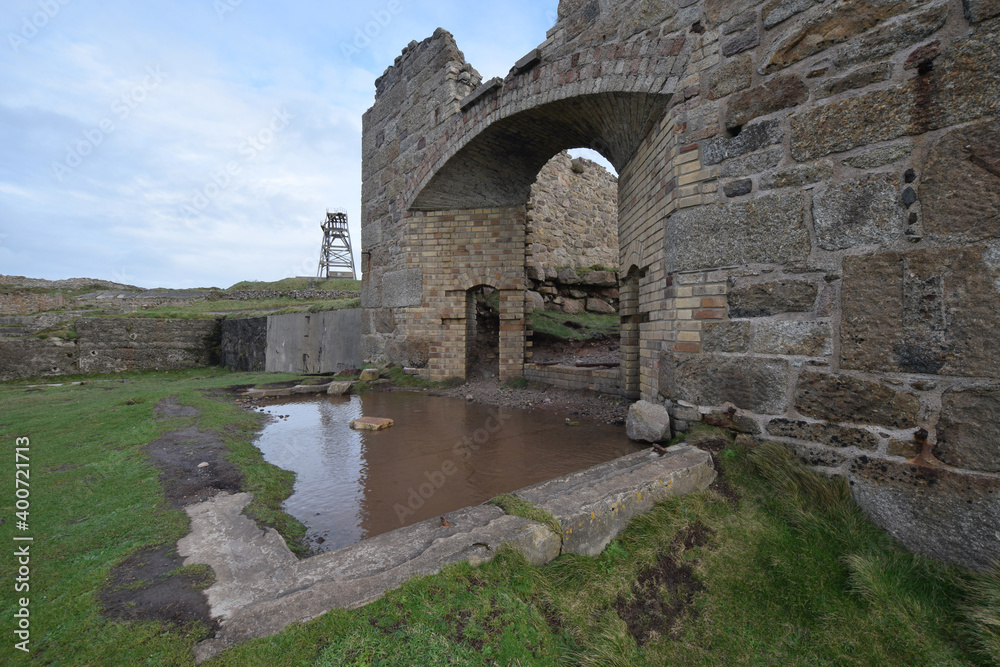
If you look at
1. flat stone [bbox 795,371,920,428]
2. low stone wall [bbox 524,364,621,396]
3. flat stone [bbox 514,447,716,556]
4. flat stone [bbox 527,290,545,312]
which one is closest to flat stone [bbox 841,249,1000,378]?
flat stone [bbox 795,371,920,428]

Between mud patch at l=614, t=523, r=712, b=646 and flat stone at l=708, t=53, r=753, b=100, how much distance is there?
3031 millimetres

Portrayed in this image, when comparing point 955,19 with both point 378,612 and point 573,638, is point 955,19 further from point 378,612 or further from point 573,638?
point 378,612

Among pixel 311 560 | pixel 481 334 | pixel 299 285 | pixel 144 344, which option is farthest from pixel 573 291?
pixel 299 285

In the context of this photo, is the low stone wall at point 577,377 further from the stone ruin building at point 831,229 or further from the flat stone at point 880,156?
the flat stone at point 880,156

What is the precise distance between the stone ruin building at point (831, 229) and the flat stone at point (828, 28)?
0.03 ft

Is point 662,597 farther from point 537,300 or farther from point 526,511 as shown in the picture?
point 537,300

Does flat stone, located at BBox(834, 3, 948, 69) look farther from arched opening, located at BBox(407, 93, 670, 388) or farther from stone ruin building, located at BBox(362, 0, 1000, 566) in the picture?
arched opening, located at BBox(407, 93, 670, 388)

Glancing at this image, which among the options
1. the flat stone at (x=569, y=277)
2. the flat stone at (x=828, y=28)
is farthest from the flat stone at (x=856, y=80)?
the flat stone at (x=569, y=277)

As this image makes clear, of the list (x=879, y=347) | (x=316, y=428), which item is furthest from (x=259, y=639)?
(x=316, y=428)

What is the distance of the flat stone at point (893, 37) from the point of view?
Answer: 7.88 ft

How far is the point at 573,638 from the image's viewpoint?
1.75 meters

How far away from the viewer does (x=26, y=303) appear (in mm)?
10375

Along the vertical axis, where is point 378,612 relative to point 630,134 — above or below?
below

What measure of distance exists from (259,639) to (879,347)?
3193 millimetres
